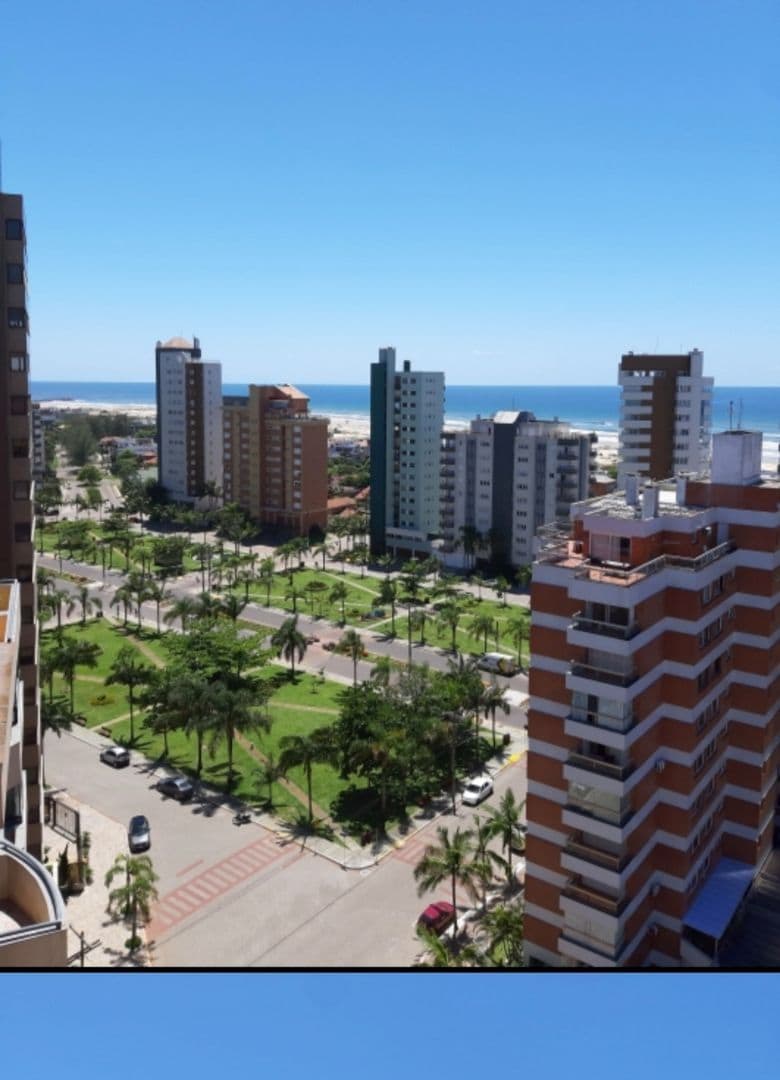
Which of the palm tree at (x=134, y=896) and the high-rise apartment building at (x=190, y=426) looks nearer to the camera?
the palm tree at (x=134, y=896)

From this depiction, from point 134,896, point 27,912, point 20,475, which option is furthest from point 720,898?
point 20,475

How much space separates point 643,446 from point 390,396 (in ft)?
49.8

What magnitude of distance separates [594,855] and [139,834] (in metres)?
9.41

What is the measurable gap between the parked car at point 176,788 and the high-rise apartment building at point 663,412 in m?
20.2

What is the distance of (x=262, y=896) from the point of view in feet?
51.1

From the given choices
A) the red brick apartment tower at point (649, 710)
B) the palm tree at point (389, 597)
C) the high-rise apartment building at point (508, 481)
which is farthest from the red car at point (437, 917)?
the high-rise apartment building at point (508, 481)

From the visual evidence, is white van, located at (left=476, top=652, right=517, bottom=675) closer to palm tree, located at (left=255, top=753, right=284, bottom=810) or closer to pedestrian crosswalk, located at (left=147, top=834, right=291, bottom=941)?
palm tree, located at (left=255, top=753, right=284, bottom=810)

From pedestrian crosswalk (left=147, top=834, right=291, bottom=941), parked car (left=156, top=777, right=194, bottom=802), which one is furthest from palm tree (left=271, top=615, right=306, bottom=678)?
pedestrian crosswalk (left=147, top=834, right=291, bottom=941)

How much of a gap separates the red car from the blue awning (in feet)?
12.8

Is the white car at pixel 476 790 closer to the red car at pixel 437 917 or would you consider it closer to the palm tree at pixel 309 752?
the palm tree at pixel 309 752

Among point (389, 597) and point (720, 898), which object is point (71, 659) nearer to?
point (389, 597)

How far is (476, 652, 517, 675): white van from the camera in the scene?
27391 millimetres

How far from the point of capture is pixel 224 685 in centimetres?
2084

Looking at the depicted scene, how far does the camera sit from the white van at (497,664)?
89.9ft
